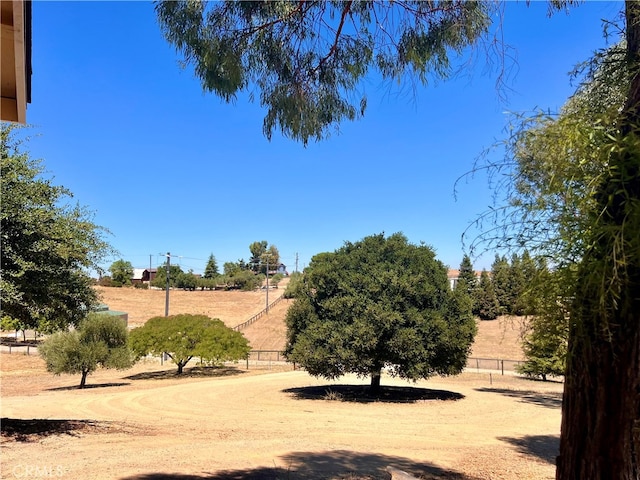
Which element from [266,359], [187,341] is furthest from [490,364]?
[187,341]

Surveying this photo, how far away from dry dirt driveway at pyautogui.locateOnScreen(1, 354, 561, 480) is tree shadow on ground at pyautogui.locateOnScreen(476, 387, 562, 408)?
9cm

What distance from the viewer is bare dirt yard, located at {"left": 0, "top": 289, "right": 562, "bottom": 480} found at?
7750 mm

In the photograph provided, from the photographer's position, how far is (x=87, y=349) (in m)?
25.2

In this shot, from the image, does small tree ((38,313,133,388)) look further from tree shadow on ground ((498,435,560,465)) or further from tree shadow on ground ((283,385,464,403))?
tree shadow on ground ((498,435,560,465))

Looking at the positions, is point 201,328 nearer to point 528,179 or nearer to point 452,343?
point 452,343

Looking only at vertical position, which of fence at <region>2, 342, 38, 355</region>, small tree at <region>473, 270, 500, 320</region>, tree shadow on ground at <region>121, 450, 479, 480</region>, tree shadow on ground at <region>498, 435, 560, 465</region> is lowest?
fence at <region>2, 342, 38, 355</region>

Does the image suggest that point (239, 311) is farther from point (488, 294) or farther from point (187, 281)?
point (488, 294)

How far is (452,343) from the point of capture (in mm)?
19047

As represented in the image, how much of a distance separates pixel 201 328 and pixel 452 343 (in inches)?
711

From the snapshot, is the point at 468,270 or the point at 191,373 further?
the point at 191,373

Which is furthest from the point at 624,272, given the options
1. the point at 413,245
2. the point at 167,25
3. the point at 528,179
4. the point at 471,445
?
the point at 413,245

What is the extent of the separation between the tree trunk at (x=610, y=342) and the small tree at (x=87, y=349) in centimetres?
2574

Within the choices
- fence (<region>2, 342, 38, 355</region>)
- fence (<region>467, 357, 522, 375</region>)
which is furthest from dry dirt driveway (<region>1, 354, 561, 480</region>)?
fence (<region>2, 342, 38, 355</region>)

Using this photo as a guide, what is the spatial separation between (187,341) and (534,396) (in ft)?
67.3
